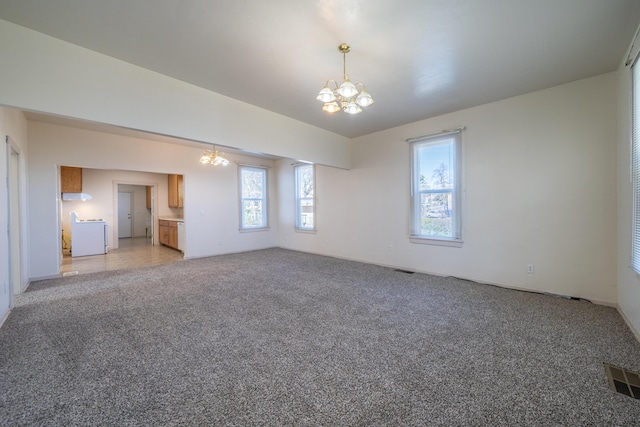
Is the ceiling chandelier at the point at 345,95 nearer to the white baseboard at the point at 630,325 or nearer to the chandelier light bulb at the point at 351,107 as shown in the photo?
the chandelier light bulb at the point at 351,107

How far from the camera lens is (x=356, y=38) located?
2.43 meters

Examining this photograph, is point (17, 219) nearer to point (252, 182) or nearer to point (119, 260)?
point (119, 260)

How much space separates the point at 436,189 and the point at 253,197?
5.10 metres

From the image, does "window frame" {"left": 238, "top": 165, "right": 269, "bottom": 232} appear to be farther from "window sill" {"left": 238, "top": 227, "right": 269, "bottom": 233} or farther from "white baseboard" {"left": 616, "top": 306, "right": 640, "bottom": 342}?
"white baseboard" {"left": 616, "top": 306, "right": 640, "bottom": 342}

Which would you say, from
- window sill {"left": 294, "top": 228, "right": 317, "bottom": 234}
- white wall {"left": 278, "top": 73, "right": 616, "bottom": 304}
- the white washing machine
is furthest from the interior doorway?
white wall {"left": 278, "top": 73, "right": 616, "bottom": 304}

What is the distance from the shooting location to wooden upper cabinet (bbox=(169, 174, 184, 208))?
7850mm

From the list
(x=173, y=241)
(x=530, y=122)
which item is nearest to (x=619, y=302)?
(x=530, y=122)

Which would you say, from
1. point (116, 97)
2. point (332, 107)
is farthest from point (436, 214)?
point (116, 97)

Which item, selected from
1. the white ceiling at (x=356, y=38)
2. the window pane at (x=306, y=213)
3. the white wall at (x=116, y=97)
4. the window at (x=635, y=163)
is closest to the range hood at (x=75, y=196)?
the window pane at (x=306, y=213)

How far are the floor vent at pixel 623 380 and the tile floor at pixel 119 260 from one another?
275 inches

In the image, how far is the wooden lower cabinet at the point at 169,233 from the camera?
7.43 metres

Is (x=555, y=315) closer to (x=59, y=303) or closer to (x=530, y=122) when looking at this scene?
(x=530, y=122)

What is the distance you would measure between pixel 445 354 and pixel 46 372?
318cm

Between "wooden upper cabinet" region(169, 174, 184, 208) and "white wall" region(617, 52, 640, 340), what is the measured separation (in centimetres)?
899
